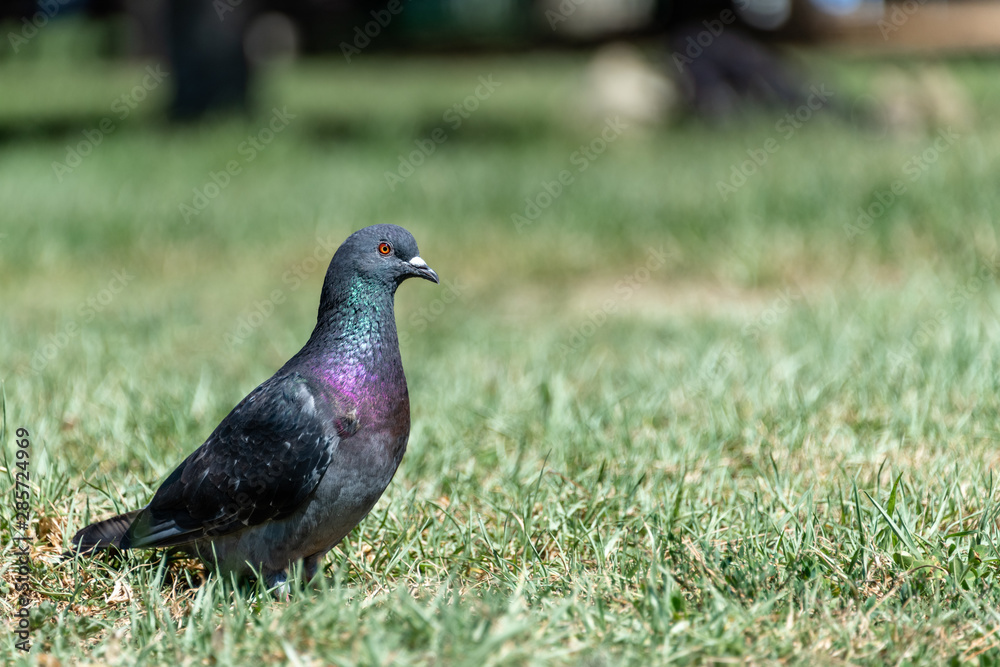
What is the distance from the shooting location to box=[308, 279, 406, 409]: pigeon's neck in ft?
8.98

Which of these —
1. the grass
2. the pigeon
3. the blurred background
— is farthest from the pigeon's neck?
the blurred background

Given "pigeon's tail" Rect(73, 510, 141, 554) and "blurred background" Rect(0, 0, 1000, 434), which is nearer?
"pigeon's tail" Rect(73, 510, 141, 554)

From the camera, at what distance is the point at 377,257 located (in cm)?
283

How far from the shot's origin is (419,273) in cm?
289

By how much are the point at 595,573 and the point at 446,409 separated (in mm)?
1612

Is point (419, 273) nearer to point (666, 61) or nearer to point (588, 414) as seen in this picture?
point (588, 414)

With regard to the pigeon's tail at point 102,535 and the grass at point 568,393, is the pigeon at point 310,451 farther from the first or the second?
the grass at point 568,393

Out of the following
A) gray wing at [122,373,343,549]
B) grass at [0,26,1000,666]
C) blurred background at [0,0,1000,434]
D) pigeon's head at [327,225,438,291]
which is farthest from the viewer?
blurred background at [0,0,1000,434]

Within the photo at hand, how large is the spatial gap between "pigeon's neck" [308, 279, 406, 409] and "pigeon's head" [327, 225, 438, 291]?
0.03m

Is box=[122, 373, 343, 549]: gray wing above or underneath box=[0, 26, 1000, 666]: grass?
above

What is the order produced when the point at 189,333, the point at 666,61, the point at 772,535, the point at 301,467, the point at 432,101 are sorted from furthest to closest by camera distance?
1. the point at 432,101
2. the point at 666,61
3. the point at 189,333
4. the point at 772,535
5. the point at 301,467

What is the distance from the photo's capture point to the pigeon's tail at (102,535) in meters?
2.85

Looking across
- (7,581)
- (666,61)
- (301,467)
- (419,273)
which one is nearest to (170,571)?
(7,581)

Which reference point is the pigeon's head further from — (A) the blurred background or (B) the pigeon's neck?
(A) the blurred background
